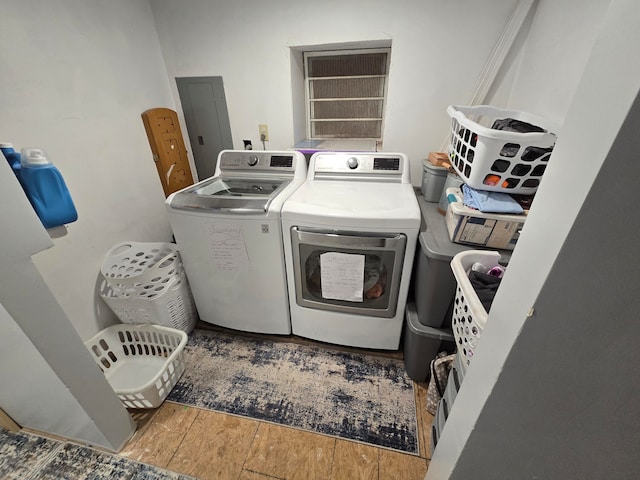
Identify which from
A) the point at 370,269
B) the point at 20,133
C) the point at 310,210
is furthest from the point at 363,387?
the point at 20,133

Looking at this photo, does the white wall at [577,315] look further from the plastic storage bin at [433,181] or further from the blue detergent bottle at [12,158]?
the blue detergent bottle at [12,158]

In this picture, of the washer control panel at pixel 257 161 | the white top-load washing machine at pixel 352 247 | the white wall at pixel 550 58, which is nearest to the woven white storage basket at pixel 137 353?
the white top-load washing machine at pixel 352 247

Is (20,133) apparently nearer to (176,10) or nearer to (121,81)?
(121,81)

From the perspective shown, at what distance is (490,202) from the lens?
3.14 ft

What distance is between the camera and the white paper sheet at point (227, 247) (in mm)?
1245

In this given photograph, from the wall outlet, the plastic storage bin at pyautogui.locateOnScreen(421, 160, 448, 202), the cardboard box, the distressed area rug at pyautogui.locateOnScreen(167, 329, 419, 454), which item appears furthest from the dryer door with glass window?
the wall outlet

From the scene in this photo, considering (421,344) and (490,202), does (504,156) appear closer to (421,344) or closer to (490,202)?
(490,202)

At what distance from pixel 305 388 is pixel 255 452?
340mm

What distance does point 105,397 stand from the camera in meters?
0.98

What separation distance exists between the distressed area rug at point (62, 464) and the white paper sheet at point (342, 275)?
0.96 m

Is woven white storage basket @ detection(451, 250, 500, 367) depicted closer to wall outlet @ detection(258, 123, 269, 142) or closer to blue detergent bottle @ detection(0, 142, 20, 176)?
blue detergent bottle @ detection(0, 142, 20, 176)

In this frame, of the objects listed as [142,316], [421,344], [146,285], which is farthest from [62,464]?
[421,344]

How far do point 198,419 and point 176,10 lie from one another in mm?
2454

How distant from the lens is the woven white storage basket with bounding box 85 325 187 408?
1.33m
